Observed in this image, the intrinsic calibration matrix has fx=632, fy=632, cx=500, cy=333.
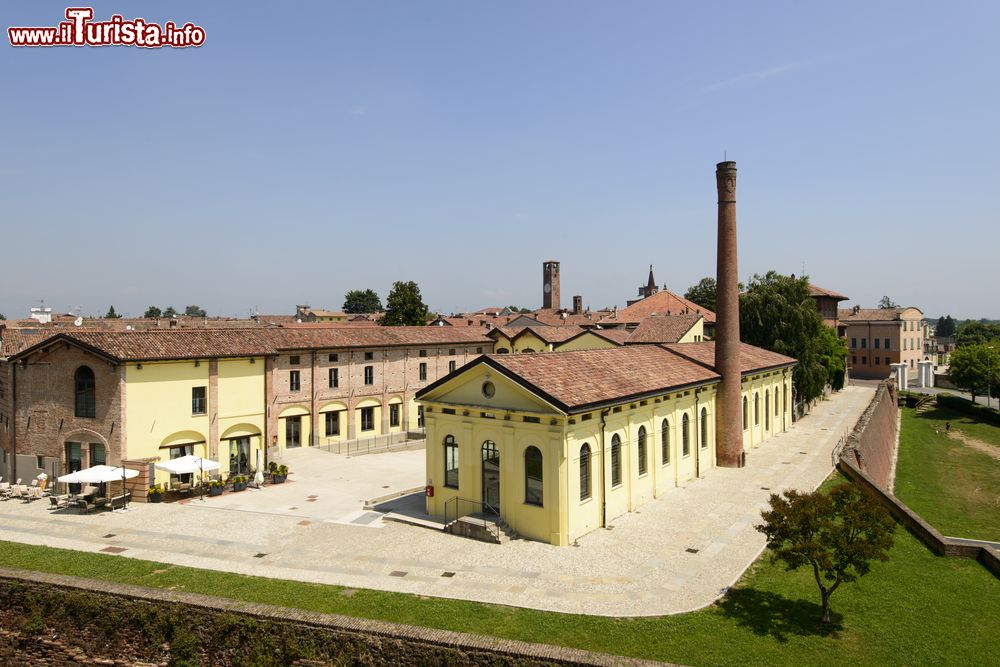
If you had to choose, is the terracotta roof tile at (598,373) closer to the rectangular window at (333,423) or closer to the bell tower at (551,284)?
the rectangular window at (333,423)

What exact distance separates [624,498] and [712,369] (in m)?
11.5

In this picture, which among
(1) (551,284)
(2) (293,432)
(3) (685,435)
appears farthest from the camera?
(1) (551,284)

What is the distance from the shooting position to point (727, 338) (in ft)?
103

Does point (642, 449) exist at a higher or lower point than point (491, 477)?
higher

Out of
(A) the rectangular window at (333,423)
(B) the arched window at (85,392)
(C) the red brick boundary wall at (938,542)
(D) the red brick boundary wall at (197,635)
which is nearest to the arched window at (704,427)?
(C) the red brick boundary wall at (938,542)

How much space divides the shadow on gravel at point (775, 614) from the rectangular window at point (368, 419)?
29409 mm

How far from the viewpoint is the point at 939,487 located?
115 feet

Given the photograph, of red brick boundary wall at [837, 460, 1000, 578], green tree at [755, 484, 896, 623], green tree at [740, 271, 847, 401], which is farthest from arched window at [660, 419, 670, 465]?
green tree at [740, 271, 847, 401]

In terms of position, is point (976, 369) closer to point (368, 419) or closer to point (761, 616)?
point (368, 419)

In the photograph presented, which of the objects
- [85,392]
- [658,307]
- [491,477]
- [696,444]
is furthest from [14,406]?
[658,307]

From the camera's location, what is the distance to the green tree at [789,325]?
47.7 meters

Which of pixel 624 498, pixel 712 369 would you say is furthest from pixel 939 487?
pixel 624 498

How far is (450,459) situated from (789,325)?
119 feet

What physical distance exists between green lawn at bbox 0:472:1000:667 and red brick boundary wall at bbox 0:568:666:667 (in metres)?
0.84
